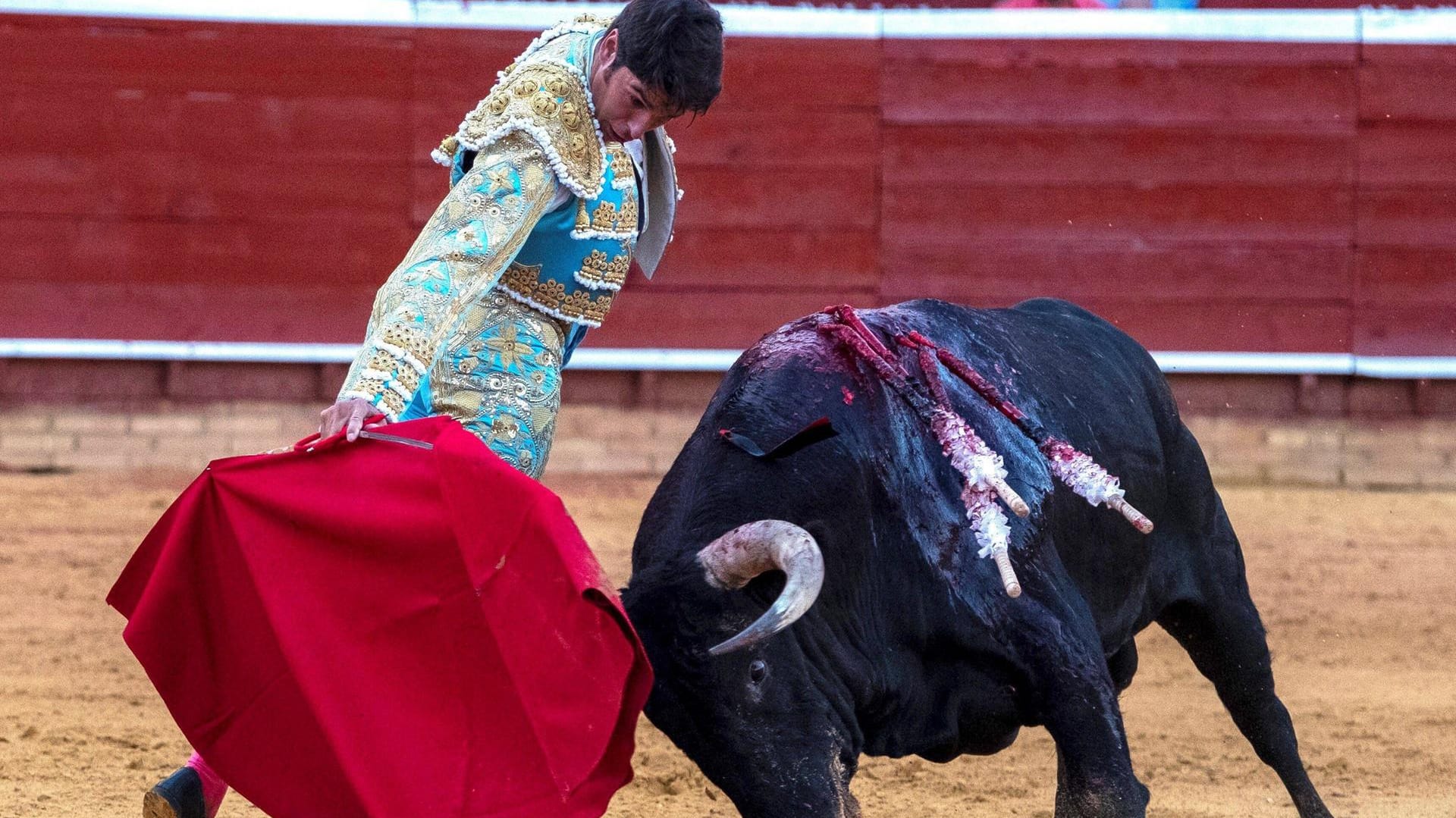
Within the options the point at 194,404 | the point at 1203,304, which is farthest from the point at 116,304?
the point at 1203,304

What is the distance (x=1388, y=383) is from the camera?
720cm

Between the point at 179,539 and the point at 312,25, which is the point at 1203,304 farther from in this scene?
the point at 179,539

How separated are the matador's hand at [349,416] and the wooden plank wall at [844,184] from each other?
4.97 meters

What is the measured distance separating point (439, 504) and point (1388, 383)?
235 inches

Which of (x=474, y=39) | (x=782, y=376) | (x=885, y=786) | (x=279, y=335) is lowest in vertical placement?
(x=885, y=786)

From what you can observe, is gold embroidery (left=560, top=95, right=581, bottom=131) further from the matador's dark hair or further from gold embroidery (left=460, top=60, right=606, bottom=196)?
the matador's dark hair

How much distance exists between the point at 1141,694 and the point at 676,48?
2621 mm

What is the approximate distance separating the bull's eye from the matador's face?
72cm

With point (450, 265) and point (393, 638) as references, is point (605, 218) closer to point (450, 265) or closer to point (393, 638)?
point (450, 265)

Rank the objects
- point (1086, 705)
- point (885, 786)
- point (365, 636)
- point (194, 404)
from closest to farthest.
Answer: point (365, 636) → point (1086, 705) → point (885, 786) → point (194, 404)

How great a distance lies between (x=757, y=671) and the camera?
7.06ft

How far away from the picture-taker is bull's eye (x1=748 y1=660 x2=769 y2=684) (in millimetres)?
2148

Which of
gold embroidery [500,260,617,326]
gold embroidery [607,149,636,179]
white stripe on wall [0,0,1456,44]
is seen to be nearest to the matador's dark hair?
gold embroidery [607,149,636,179]

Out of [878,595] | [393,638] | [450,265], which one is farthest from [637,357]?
[393,638]
